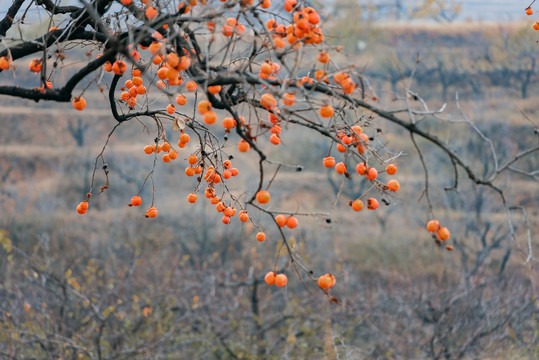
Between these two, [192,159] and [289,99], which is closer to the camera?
[289,99]

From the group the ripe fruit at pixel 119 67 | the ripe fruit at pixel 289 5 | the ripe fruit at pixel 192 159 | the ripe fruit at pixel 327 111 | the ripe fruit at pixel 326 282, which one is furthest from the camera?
the ripe fruit at pixel 192 159

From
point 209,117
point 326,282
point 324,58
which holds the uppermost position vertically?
point 324,58

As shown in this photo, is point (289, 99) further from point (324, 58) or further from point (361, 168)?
point (361, 168)

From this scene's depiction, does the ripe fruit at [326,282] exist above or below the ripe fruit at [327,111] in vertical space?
below

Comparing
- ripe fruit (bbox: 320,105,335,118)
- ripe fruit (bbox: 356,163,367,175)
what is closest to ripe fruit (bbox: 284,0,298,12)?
ripe fruit (bbox: 320,105,335,118)

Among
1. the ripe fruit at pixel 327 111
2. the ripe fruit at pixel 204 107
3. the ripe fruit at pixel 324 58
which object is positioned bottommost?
the ripe fruit at pixel 204 107

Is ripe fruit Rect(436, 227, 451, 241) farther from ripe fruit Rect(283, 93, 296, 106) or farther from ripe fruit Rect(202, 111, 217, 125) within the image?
ripe fruit Rect(202, 111, 217, 125)

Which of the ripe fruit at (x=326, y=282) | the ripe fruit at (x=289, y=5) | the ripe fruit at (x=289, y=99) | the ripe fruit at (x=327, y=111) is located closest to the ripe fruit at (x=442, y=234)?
the ripe fruit at (x=326, y=282)

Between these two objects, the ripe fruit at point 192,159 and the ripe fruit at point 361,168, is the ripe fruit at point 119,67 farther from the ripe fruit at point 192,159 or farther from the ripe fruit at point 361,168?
the ripe fruit at point 361,168

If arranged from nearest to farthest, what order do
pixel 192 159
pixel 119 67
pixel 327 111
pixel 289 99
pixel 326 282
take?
pixel 289 99 → pixel 327 111 → pixel 326 282 → pixel 119 67 → pixel 192 159

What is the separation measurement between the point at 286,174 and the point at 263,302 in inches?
710

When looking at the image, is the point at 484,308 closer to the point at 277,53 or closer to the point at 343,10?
the point at 277,53

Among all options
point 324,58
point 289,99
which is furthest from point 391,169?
point 289,99

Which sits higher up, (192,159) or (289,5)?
(289,5)
